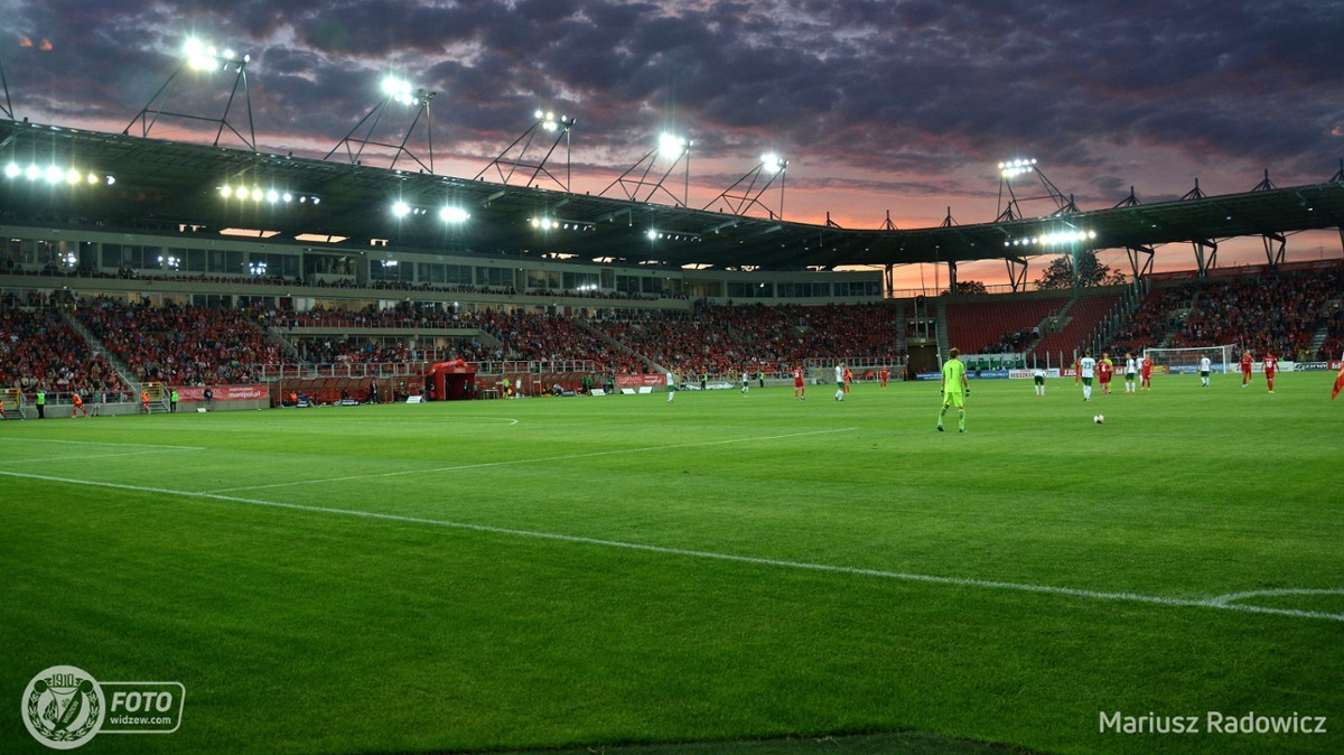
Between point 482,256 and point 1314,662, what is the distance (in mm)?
81190

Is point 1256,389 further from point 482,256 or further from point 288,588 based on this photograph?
point 482,256

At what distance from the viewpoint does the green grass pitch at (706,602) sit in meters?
4.65

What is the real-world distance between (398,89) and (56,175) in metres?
18.4

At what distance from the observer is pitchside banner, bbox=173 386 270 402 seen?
165 ft

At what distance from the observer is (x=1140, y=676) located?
4.91m

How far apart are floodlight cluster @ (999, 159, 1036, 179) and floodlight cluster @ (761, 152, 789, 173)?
61.0 ft

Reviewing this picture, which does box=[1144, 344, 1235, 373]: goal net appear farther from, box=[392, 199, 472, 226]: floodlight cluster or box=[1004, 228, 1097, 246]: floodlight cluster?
box=[392, 199, 472, 226]: floodlight cluster

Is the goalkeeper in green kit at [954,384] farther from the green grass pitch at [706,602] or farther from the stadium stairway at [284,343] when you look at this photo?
the stadium stairway at [284,343]

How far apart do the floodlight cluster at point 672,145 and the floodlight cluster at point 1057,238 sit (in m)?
37.6

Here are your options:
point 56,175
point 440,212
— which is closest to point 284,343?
point 440,212

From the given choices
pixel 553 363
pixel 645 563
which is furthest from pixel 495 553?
pixel 553 363

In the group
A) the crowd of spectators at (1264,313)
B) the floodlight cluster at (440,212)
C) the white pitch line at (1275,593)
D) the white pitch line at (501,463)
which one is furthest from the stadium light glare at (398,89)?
the crowd of spectators at (1264,313)

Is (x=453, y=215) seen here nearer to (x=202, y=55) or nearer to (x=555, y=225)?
(x=555, y=225)

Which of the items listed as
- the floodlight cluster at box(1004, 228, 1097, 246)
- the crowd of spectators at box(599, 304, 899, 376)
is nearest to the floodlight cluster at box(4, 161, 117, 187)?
the crowd of spectators at box(599, 304, 899, 376)
